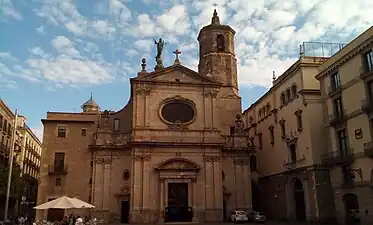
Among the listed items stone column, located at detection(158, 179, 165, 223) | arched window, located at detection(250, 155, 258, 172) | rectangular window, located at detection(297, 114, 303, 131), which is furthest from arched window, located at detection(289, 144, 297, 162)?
stone column, located at detection(158, 179, 165, 223)

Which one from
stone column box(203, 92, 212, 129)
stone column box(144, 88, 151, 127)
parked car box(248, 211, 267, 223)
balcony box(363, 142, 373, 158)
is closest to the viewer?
balcony box(363, 142, 373, 158)

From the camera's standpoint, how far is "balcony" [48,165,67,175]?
3492 cm

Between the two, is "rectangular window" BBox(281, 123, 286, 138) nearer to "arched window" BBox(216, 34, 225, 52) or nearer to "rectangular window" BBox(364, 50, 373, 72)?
"rectangular window" BBox(364, 50, 373, 72)

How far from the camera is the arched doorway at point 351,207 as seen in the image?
26.8 metres

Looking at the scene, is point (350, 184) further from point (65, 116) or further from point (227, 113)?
point (65, 116)

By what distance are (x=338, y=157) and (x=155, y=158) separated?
16.0 metres

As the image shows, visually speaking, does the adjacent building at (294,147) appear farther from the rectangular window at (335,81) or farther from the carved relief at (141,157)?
the carved relief at (141,157)

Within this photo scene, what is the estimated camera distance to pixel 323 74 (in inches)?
1205

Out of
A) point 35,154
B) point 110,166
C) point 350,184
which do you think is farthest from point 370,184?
point 35,154

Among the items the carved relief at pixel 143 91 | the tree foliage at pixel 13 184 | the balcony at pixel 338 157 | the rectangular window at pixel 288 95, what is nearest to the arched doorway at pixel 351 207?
the balcony at pixel 338 157

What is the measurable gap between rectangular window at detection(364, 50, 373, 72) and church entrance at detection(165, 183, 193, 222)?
732 inches

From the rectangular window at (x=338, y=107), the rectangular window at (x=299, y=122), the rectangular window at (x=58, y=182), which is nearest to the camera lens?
the rectangular window at (x=338, y=107)

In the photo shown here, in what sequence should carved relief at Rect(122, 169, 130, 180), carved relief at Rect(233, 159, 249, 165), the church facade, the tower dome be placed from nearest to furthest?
the church facade < carved relief at Rect(122, 169, 130, 180) < carved relief at Rect(233, 159, 249, 165) < the tower dome

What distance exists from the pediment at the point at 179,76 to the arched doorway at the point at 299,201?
1253cm
